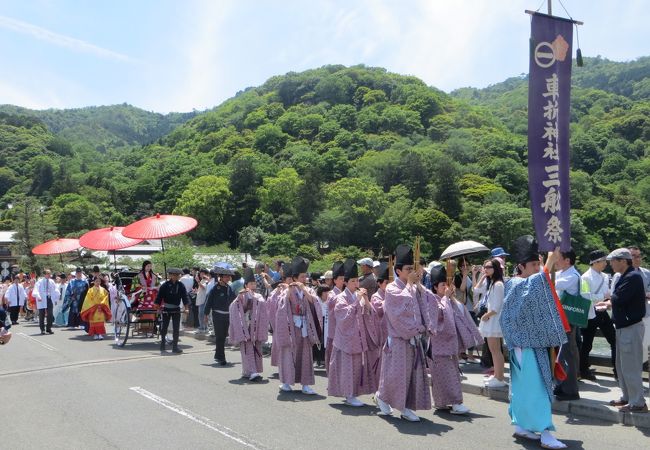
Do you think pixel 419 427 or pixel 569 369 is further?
pixel 569 369

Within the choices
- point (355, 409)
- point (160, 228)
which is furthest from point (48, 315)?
point (355, 409)

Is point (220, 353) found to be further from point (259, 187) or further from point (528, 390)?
point (259, 187)

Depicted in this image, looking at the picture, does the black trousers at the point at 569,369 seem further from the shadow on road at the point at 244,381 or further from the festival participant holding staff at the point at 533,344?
the shadow on road at the point at 244,381

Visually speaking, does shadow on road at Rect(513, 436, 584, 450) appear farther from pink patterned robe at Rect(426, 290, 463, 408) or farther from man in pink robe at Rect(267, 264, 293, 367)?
man in pink robe at Rect(267, 264, 293, 367)

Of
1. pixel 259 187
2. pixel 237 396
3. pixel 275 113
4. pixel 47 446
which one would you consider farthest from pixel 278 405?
pixel 275 113

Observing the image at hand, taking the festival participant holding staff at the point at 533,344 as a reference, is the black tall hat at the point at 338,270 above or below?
above

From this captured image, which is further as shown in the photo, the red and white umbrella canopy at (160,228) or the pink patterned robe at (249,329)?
the red and white umbrella canopy at (160,228)

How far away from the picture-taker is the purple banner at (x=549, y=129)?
28.0 feet

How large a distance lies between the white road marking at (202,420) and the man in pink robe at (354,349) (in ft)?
6.18

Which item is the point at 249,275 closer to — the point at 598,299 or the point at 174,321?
the point at 174,321

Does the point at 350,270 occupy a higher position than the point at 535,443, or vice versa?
the point at 350,270

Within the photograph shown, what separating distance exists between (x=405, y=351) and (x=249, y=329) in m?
3.71

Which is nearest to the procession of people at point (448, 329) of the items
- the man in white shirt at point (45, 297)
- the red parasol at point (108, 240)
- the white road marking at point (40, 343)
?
the red parasol at point (108, 240)

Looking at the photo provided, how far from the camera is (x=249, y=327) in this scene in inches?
413
